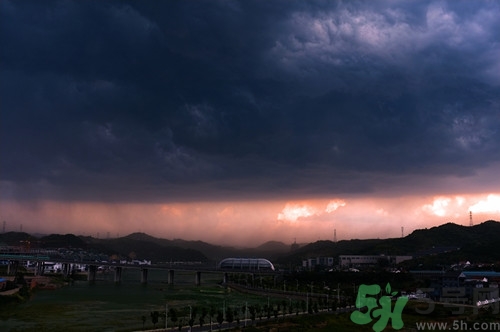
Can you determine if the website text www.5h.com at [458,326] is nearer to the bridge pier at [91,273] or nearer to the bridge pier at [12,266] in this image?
the bridge pier at [91,273]

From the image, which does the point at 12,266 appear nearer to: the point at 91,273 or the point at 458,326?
the point at 91,273

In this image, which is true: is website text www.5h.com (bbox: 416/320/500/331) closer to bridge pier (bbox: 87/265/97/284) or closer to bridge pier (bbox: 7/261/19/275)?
bridge pier (bbox: 87/265/97/284)

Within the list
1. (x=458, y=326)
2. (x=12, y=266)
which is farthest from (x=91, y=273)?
(x=458, y=326)

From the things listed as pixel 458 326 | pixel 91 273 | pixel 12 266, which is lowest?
pixel 91 273

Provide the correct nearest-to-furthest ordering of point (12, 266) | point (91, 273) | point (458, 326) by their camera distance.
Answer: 1. point (458, 326)
2. point (91, 273)
3. point (12, 266)

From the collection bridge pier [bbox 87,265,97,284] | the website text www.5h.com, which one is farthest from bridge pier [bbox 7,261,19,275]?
the website text www.5h.com

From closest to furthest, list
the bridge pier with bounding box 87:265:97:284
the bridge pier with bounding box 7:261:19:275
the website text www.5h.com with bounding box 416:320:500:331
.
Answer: the website text www.5h.com with bounding box 416:320:500:331 → the bridge pier with bounding box 7:261:19:275 → the bridge pier with bounding box 87:265:97:284

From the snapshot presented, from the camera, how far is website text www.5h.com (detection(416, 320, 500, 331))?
49.7m

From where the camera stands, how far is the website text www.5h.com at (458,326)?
163 feet

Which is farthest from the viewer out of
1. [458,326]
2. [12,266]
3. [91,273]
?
[12,266]

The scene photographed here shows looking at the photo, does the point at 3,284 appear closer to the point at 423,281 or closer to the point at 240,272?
the point at 240,272

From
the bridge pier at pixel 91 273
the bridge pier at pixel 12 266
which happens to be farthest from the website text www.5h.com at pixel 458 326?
the bridge pier at pixel 12 266

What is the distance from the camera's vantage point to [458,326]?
52156 millimetres

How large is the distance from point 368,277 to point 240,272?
52950 millimetres
